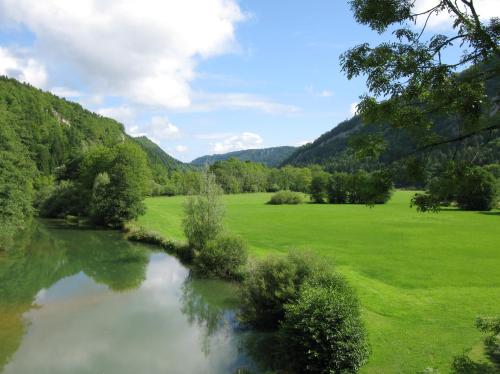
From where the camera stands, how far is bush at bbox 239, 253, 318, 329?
1894 cm

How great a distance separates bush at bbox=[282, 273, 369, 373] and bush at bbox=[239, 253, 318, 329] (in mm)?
2599

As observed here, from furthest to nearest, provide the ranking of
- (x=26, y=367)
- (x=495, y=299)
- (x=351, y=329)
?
(x=495, y=299) < (x=26, y=367) < (x=351, y=329)

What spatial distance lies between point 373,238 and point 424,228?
1099 centimetres

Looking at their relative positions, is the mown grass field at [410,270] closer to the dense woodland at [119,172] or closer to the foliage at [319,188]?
the dense woodland at [119,172]

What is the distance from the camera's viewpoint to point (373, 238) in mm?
44156

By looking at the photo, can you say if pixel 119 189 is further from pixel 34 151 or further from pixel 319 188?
pixel 34 151

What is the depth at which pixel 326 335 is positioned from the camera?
572 inches

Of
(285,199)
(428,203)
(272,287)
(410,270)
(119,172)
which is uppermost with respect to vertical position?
(119,172)

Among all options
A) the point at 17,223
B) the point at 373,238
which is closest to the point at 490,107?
the point at 373,238

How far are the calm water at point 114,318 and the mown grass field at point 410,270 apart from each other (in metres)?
6.33

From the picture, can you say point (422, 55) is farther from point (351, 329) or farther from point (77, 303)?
point (77, 303)

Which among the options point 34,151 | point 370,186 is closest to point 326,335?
point 370,186

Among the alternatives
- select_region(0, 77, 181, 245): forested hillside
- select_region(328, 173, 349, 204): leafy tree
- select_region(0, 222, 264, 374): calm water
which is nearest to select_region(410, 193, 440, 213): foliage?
select_region(0, 222, 264, 374): calm water

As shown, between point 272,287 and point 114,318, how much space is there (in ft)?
34.0
